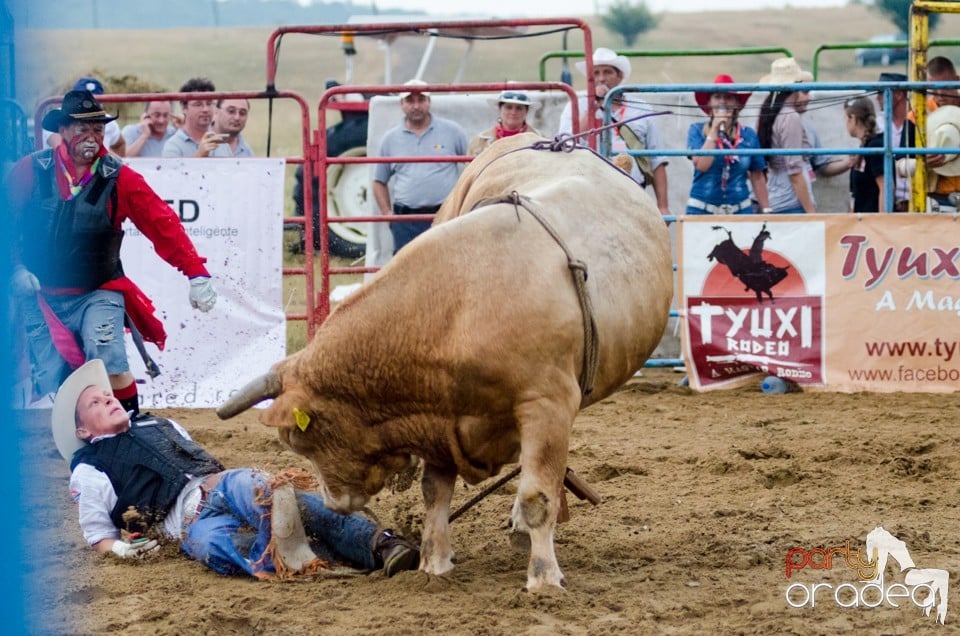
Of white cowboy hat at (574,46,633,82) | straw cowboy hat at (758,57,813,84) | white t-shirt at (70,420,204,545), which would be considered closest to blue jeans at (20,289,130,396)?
white t-shirt at (70,420,204,545)

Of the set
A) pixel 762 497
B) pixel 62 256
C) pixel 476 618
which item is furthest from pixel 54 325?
pixel 762 497

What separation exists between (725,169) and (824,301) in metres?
1.38

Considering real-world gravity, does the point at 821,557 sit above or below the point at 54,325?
below

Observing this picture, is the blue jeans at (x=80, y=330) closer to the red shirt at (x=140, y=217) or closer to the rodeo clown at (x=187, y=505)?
the red shirt at (x=140, y=217)

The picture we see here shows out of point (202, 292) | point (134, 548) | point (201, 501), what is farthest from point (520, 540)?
point (202, 292)

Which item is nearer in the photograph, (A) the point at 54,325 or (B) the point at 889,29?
(A) the point at 54,325

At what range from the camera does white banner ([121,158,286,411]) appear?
8375mm

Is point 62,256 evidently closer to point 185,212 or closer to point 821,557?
point 185,212

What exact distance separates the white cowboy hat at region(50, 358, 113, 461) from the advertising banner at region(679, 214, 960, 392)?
456cm

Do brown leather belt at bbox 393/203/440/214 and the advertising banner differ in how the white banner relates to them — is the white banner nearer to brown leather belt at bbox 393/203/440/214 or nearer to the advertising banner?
brown leather belt at bbox 393/203/440/214

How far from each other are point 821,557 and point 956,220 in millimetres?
4413

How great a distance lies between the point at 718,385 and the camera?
28.4ft

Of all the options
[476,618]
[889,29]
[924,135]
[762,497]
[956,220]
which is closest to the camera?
[476,618]

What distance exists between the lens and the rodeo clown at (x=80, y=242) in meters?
5.99
